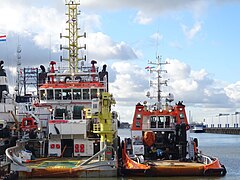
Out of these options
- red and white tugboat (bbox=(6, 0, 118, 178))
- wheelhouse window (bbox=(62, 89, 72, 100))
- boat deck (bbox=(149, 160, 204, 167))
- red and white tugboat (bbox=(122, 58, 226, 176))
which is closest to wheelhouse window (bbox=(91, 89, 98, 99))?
red and white tugboat (bbox=(6, 0, 118, 178))

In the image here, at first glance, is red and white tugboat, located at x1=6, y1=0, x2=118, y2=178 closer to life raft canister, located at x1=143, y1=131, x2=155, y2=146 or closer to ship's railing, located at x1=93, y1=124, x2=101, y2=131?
ship's railing, located at x1=93, y1=124, x2=101, y2=131

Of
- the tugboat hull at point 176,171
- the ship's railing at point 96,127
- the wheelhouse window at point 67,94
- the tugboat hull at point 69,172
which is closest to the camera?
the tugboat hull at point 69,172

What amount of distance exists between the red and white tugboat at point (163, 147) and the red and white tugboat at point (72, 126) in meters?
1.79

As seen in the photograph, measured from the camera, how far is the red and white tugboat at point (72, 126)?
29.5 metres

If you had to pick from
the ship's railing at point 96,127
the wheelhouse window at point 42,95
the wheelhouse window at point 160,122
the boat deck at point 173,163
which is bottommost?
the boat deck at point 173,163

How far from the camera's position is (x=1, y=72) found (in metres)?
49.0

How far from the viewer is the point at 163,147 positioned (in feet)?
121

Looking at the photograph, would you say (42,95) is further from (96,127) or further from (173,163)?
(173,163)

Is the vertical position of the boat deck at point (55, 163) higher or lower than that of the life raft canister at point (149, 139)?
lower

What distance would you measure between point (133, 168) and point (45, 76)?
16551mm

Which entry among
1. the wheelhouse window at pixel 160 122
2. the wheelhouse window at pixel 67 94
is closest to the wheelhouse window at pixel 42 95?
the wheelhouse window at pixel 67 94

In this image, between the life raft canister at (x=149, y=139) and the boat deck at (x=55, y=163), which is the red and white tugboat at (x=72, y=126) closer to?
the boat deck at (x=55, y=163)

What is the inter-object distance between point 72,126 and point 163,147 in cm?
728

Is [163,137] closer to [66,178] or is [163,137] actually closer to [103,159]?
[103,159]
